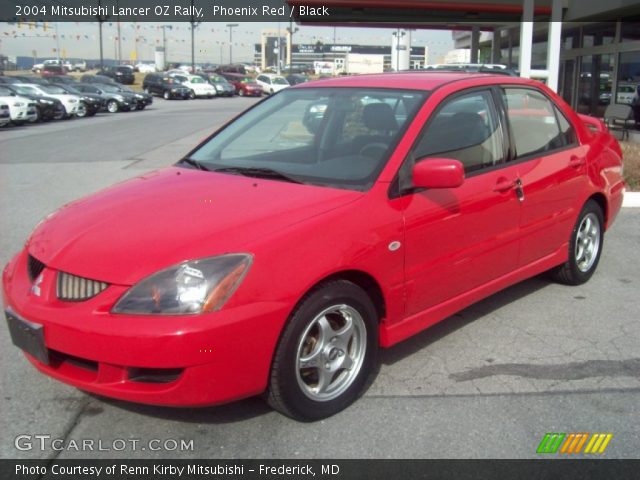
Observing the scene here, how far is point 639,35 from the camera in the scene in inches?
719

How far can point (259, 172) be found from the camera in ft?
12.5

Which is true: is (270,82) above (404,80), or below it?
above

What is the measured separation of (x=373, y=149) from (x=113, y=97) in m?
30.4

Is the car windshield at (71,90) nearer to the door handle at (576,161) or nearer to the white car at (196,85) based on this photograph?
the white car at (196,85)

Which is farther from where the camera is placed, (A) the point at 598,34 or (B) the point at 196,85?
(B) the point at 196,85

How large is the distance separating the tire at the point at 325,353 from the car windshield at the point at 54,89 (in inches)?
Answer: 1087

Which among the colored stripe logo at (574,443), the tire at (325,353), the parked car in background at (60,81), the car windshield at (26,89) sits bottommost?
the colored stripe logo at (574,443)

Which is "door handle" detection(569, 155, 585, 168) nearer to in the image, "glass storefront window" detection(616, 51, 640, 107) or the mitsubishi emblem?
the mitsubishi emblem

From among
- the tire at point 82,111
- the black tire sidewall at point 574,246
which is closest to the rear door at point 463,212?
the black tire sidewall at point 574,246

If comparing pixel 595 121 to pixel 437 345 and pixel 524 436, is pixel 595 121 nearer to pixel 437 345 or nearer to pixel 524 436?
pixel 437 345

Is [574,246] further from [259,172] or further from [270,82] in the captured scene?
[270,82]

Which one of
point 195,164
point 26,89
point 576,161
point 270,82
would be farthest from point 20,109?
point 270,82

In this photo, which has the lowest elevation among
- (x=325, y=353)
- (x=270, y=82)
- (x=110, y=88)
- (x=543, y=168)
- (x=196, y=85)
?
(x=325, y=353)

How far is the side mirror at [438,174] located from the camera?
136 inches
